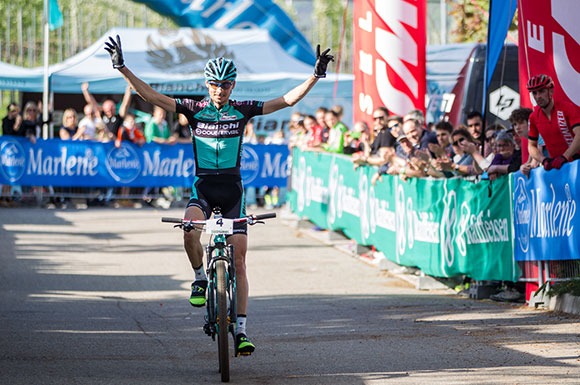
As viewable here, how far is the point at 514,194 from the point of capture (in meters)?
11.1

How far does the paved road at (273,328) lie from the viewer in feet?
24.4

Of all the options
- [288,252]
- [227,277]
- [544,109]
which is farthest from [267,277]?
[227,277]

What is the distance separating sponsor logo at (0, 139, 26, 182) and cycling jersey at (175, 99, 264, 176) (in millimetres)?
16334

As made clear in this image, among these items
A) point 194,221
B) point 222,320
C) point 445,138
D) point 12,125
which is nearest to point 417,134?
point 445,138

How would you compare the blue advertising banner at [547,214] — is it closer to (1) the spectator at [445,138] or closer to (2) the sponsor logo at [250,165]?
→ (1) the spectator at [445,138]

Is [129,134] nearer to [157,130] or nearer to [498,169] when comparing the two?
[157,130]

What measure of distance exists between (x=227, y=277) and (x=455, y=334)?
2.60m

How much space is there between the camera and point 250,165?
2498 centimetres

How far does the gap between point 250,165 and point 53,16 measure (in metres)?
7.08

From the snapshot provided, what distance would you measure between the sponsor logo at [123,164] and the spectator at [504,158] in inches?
550

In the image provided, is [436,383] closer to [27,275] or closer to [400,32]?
[27,275]

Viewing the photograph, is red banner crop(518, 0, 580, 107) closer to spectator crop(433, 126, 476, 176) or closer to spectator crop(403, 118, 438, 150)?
spectator crop(433, 126, 476, 176)

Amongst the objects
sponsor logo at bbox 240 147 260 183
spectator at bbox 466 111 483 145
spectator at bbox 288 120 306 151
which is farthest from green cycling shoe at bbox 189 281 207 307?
sponsor logo at bbox 240 147 260 183

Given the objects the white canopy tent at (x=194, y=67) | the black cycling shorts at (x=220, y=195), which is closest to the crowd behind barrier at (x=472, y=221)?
the black cycling shorts at (x=220, y=195)
